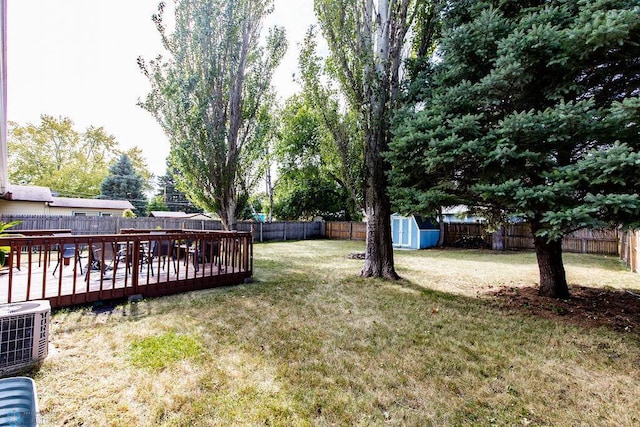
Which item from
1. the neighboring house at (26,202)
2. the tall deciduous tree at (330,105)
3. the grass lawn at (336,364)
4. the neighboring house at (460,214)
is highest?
the tall deciduous tree at (330,105)

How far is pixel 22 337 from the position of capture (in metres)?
2.54

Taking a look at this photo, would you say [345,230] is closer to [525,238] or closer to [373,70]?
[525,238]

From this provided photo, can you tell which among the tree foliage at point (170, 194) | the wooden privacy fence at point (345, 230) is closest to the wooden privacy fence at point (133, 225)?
the wooden privacy fence at point (345, 230)

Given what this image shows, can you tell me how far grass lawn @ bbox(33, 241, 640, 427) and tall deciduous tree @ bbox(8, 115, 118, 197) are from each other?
101ft

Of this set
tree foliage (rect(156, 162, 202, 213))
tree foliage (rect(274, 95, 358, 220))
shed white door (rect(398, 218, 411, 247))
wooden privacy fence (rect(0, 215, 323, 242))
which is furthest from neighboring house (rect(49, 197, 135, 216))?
shed white door (rect(398, 218, 411, 247))

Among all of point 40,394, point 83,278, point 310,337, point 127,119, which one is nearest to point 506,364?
point 310,337

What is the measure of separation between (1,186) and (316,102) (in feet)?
28.6

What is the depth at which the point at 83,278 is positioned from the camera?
5426mm

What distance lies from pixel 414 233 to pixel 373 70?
11.6m

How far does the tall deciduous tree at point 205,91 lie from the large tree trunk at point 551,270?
8203 mm

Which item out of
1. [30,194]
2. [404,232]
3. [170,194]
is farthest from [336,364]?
[170,194]

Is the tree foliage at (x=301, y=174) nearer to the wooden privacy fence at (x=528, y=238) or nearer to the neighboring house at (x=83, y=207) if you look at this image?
the wooden privacy fence at (x=528, y=238)

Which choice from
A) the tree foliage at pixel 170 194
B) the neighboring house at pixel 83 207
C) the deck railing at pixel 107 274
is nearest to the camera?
the deck railing at pixel 107 274

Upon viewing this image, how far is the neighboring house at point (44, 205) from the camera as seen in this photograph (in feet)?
Result: 54.6
